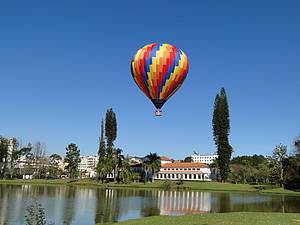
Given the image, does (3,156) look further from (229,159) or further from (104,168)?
(229,159)

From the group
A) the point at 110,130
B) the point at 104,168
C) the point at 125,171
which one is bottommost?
the point at 125,171

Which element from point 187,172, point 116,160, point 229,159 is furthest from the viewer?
point 187,172

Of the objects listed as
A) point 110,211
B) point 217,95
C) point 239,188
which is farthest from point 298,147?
point 110,211

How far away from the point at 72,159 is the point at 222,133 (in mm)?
48827

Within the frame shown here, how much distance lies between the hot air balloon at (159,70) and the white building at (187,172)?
3978 inches

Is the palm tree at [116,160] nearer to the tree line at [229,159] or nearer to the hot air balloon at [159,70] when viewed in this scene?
the tree line at [229,159]

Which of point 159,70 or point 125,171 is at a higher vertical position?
point 159,70

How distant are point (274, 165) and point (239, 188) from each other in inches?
503

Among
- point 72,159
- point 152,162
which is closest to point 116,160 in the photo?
point 152,162

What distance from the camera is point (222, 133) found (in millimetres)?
93250

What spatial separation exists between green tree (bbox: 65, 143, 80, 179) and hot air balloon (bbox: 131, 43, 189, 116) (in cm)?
9908

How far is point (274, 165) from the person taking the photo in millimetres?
89000

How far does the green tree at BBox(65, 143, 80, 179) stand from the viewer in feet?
390

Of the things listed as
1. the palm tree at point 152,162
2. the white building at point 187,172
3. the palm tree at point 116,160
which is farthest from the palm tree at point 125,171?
the white building at point 187,172
